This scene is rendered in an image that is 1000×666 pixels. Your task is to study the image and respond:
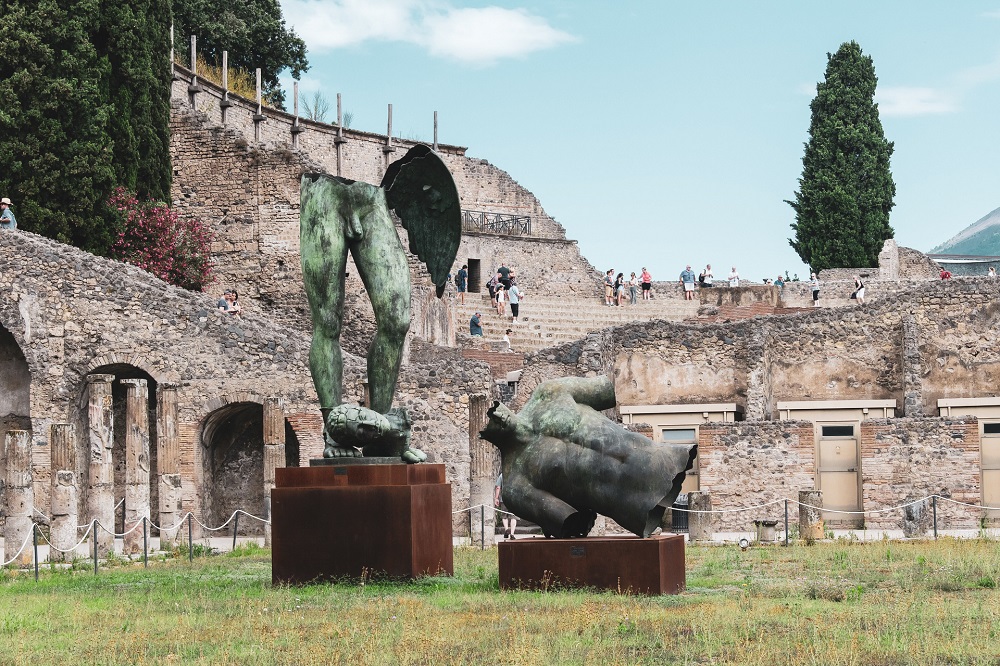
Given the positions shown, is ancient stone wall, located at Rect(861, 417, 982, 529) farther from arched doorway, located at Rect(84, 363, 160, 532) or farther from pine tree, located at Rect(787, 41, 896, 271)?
pine tree, located at Rect(787, 41, 896, 271)

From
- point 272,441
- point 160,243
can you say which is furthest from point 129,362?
point 160,243

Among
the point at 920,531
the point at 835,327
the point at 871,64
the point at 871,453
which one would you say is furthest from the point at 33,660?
the point at 871,64

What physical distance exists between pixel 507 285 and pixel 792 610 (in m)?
33.4

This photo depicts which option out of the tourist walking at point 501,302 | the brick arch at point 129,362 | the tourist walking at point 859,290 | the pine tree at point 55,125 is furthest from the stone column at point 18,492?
the tourist walking at point 859,290

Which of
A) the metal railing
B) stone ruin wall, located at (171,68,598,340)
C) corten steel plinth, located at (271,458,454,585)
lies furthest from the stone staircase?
corten steel plinth, located at (271,458,454,585)

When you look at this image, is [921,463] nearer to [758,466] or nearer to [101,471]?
[758,466]

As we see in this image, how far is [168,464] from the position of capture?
69.6ft

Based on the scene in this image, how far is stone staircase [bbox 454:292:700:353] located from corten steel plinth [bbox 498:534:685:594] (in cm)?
2723

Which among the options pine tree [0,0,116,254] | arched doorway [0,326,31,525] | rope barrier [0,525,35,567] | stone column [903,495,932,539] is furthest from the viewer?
pine tree [0,0,116,254]

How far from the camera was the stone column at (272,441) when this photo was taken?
21312 millimetres

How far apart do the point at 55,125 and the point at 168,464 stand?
11.3m

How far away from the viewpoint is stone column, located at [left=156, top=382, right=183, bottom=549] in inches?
818

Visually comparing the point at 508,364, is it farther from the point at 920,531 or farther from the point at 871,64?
the point at 871,64

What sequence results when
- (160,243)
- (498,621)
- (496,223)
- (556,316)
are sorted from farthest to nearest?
1. (496,223)
2. (556,316)
3. (160,243)
4. (498,621)
